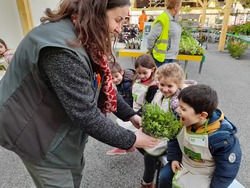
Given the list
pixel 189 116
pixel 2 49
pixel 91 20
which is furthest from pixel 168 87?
pixel 2 49

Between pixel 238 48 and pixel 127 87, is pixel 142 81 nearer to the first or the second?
pixel 127 87

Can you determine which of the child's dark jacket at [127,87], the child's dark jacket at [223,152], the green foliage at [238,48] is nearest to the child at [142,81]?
the child's dark jacket at [127,87]

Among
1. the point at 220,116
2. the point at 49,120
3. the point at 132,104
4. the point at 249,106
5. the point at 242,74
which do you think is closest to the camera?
the point at 49,120

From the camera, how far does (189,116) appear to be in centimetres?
113

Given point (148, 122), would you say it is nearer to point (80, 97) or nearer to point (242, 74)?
point (80, 97)

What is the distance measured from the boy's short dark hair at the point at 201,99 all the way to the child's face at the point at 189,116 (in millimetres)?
21

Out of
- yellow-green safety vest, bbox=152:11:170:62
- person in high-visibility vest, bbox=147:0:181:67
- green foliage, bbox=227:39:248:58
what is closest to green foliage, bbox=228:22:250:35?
green foliage, bbox=227:39:248:58

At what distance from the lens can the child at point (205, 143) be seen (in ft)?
3.50

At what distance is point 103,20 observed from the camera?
0.73m

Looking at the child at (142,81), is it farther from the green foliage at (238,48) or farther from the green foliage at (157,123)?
the green foliage at (238,48)

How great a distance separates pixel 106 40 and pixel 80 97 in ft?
0.80

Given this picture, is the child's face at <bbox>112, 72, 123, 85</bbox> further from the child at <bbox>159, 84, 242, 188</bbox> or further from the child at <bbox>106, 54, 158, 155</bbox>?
the child at <bbox>159, 84, 242, 188</bbox>

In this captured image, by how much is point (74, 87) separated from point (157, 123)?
1.42 ft

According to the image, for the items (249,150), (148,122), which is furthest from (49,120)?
(249,150)
